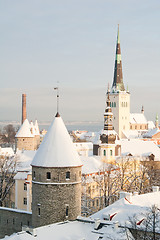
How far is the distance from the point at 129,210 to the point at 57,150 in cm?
585

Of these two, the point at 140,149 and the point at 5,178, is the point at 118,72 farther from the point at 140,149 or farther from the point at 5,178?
the point at 5,178

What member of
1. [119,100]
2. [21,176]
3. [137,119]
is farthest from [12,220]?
[137,119]

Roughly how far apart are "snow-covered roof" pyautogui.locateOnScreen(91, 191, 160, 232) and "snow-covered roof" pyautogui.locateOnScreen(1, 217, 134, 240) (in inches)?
34.2

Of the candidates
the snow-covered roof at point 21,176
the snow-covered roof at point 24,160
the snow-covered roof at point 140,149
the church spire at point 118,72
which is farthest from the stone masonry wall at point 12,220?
the church spire at point 118,72

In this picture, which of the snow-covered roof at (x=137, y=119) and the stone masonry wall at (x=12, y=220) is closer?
the stone masonry wall at (x=12, y=220)

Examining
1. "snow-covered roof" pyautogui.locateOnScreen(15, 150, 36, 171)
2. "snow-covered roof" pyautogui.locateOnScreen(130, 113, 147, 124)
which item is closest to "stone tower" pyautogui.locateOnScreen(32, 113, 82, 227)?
"snow-covered roof" pyautogui.locateOnScreen(15, 150, 36, 171)

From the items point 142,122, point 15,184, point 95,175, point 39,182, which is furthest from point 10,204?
point 142,122

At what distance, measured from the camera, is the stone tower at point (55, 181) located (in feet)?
87.8

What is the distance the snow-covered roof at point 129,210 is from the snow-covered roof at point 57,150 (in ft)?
12.1

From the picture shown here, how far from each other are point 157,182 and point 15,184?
16.5m

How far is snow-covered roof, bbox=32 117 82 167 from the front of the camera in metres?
27.2

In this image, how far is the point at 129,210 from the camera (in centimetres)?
2577

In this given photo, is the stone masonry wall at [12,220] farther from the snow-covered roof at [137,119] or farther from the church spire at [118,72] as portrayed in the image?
the snow-covered roof at [137,119]

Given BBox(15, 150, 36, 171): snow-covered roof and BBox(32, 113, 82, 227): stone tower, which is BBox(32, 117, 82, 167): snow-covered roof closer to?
BBox(32, 113, 82, 227): stone tower
